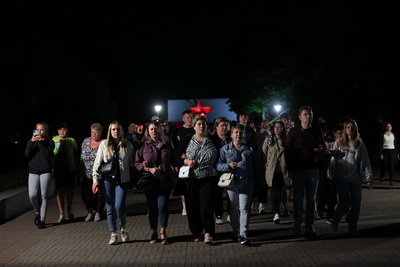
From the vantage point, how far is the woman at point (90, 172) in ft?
36.3

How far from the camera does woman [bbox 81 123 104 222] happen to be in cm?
1107

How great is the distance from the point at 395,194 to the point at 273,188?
5315 mm

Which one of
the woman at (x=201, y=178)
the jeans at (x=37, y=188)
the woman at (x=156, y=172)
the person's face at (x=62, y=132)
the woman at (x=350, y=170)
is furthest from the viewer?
the person's face at (x=62, y=132)

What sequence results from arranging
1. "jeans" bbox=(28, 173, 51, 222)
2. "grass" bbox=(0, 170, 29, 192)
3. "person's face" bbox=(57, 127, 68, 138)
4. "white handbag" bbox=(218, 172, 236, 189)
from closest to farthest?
"white handbag" bbox=(218, 172, 236, 189) → "jeans" bbox=(28, 173, 51, 222) → "person's face" bbox=(57, 127, 68, 138) → "grass" bbox=(0, 170, 29, 192)

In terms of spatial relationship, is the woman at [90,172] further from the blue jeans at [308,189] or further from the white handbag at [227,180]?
the blue jeans at [308,189]

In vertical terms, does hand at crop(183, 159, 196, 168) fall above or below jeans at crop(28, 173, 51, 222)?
above

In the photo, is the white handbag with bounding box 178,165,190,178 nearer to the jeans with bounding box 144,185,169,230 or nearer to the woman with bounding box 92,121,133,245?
the jeans with bounding box 144,185,169,230

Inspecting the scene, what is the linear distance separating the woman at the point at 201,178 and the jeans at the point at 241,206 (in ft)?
1.07

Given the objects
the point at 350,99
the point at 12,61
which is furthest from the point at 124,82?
the point at 350,99

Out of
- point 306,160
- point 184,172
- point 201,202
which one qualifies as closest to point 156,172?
point 184,172

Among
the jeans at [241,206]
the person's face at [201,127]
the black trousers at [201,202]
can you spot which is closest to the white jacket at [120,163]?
the black trousers at [201,202]

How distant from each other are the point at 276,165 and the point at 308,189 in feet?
5.77

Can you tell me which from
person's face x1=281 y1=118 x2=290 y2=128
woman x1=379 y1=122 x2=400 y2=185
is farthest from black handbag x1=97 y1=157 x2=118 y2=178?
woman x1=379 y1=122 x2=400 y2=185

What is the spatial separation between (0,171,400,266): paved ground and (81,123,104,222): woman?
1.04 feet
